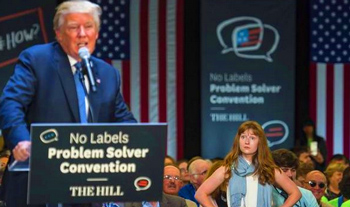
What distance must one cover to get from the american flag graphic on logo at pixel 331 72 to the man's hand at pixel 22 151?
1180 centimetres

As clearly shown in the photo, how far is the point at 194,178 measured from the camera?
987cm

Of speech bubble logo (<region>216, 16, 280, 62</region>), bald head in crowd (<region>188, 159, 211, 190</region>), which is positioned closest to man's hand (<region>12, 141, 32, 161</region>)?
bald head in crowd (<region>188, 159, 211, 190</region>)

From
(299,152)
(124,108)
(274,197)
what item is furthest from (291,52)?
(124,108)

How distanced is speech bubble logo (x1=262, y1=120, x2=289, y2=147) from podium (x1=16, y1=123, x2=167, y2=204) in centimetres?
1158

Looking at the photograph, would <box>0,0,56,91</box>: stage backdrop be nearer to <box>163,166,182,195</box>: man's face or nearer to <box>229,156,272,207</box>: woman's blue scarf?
<box>163,166,182,195</box>: man's face

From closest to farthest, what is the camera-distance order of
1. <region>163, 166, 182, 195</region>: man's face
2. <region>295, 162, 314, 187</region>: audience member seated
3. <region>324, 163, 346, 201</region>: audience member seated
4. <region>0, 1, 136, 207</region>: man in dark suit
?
<region>0, 1, 136, 207</region>: man in dark suit < <region>163, 166, 182, 195</region>: man's face < <region>295, 162, 314, 187</region>: audience member seated < <region>324, 163, 346, 201</region>: audience member seated

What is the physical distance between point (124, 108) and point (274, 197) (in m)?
3.24

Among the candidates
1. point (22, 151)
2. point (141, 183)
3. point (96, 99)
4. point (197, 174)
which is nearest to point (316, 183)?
point (197, 174)

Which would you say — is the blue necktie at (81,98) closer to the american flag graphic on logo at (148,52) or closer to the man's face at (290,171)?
the man's face at (290,171)

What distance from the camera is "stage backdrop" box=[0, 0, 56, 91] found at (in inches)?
578

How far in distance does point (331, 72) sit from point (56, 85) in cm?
1178

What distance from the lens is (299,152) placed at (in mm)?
12859

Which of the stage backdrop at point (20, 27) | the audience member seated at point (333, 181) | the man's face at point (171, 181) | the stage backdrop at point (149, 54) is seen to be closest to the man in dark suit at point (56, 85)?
the man's face at point (171, 181)

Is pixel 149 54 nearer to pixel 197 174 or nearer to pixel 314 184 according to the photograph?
pixel 197 174
